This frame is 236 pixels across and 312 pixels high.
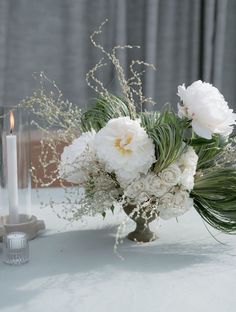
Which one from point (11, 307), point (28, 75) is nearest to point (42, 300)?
point (11, 307)

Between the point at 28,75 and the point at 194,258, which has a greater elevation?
the point at 28,75

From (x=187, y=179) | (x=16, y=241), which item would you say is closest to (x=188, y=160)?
(x=187, y=179)

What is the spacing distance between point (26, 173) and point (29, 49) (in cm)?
142

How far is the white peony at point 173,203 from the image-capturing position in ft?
2.59

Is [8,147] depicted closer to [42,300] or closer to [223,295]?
[42,300]

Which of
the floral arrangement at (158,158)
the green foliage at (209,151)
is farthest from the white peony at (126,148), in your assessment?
the green foliage at (209,151)

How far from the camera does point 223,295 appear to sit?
671mm

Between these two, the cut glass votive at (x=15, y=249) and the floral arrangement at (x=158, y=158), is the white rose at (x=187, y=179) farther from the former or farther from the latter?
the cut glass votive at (x=15, y=249)

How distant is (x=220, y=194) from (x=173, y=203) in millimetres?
100

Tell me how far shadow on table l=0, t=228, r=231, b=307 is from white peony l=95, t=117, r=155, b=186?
0.16 metres

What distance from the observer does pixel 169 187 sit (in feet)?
2.56

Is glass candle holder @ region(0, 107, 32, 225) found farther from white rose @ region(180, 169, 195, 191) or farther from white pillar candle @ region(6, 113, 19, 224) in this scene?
white rose @ region(180, 169, 195, 191)

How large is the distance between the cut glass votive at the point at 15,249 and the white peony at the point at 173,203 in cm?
24

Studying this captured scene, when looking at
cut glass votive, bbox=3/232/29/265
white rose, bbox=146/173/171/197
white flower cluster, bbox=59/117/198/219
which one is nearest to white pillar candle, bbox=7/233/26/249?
cut glass votive, bbox=3/232/29/265
